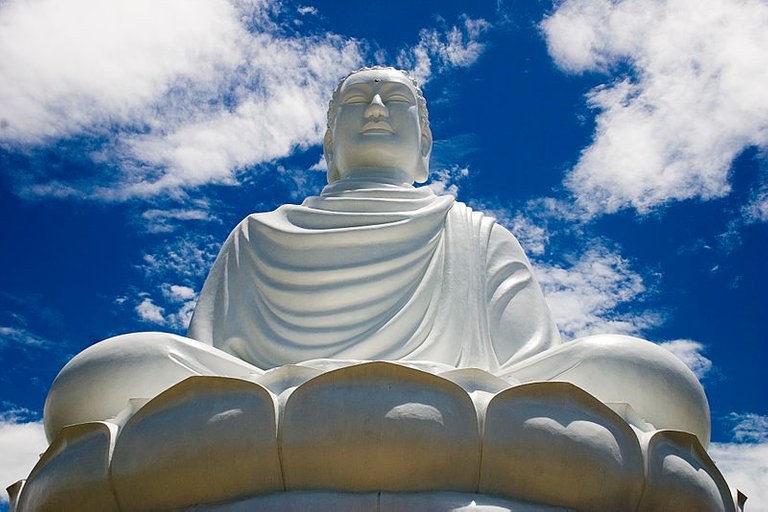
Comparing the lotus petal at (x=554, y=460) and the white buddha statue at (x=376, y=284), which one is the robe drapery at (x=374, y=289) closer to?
the white buddha statue at (x=376, y=284)

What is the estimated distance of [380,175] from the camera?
6438 millimetres

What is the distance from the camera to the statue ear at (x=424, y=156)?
6770 millimetres

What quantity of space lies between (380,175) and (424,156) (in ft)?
2.03

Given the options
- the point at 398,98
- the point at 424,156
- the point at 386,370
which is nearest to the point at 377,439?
the point at 386,370

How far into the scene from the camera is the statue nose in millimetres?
6359

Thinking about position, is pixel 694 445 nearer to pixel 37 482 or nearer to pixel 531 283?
pixel 531 283

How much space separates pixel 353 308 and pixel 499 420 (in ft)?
6.27

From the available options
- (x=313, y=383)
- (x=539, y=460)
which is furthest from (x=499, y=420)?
(x=313, y=383)

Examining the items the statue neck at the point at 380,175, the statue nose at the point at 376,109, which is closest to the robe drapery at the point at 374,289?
the statue neck at the point at 380,175

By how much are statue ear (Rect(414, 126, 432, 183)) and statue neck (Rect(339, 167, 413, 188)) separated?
0.25 m

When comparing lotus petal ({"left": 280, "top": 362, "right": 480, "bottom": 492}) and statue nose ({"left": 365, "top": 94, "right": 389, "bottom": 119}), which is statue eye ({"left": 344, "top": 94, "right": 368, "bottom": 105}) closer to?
statue nose ({"left": 365, "top": 94, "right": 389, "bottom": 119})

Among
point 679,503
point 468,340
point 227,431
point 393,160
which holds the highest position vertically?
point 393,160

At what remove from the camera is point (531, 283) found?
Result: 229 inches

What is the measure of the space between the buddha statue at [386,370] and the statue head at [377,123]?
0.08ft
